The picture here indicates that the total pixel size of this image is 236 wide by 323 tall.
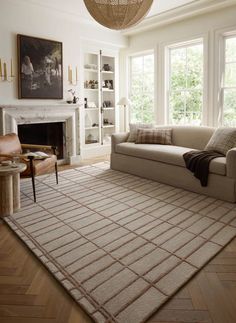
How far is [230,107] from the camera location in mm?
4781

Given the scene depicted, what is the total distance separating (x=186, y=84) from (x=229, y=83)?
893 millimetres

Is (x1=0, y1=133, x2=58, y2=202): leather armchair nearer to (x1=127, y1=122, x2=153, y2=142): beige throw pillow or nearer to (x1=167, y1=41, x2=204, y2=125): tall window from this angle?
(x1=127, y1=122, x2=153, y2=142): beige throw pillow

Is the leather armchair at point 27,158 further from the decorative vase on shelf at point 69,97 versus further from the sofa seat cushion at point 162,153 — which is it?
the decorative vase on shelf at point 69,97

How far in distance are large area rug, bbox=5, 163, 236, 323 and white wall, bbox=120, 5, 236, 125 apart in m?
2.20

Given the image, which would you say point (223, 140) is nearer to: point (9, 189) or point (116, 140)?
point (116, 140)

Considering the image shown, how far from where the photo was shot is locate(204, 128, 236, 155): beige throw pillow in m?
3.65

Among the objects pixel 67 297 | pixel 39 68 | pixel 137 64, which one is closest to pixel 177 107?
pixel 137 64

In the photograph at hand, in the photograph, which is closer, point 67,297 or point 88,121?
point 67,297

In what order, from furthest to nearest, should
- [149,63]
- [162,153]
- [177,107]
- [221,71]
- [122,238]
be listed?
[149,63] → [177,107] → [221,71] → [162,153] → [122,238]

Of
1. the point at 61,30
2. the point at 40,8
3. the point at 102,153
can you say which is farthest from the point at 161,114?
the point at 40,8

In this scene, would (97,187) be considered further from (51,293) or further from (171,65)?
(171,65)

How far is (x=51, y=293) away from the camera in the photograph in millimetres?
1735

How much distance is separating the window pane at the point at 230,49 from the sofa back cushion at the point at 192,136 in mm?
1335

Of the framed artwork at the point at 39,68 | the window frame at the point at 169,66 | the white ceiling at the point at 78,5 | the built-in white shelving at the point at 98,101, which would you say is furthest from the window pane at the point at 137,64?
the framed artwork at the point at 39,68
